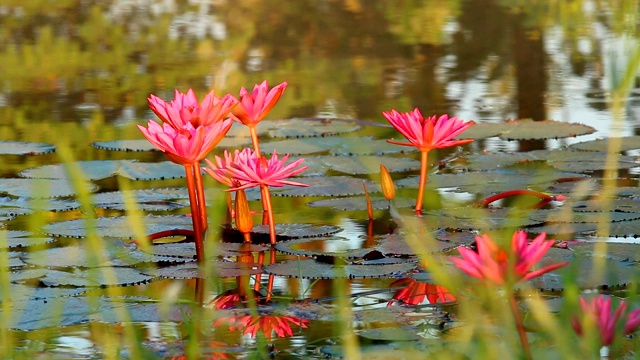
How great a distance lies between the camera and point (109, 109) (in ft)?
15.1

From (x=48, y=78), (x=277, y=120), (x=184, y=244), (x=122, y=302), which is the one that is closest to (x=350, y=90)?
(x=277, y=120)

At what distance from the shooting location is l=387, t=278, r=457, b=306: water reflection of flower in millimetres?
1969

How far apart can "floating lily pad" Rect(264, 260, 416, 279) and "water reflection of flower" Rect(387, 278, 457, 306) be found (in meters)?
0.04

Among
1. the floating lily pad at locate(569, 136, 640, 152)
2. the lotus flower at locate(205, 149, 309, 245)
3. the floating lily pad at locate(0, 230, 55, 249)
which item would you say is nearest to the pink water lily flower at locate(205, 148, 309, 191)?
the lotus flower at locate(205, 149, 309, 245)

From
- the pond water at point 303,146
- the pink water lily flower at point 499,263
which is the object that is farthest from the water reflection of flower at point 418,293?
the pink water lily flower at point 499,263

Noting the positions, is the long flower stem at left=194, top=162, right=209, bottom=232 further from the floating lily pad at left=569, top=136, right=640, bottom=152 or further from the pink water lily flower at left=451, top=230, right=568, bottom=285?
the floating lily pad at left=569, top=136, right=640, bottom=152

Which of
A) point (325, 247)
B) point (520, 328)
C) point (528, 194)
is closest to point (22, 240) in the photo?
point (325, 247)

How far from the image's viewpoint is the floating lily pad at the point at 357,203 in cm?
273

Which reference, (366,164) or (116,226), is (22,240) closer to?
(116,226)

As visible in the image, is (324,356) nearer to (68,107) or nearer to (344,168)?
(344,168)

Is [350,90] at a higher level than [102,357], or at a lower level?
lower

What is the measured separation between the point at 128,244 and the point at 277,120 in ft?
5.63

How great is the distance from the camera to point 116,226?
2.57 meters

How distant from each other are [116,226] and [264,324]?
811mm
